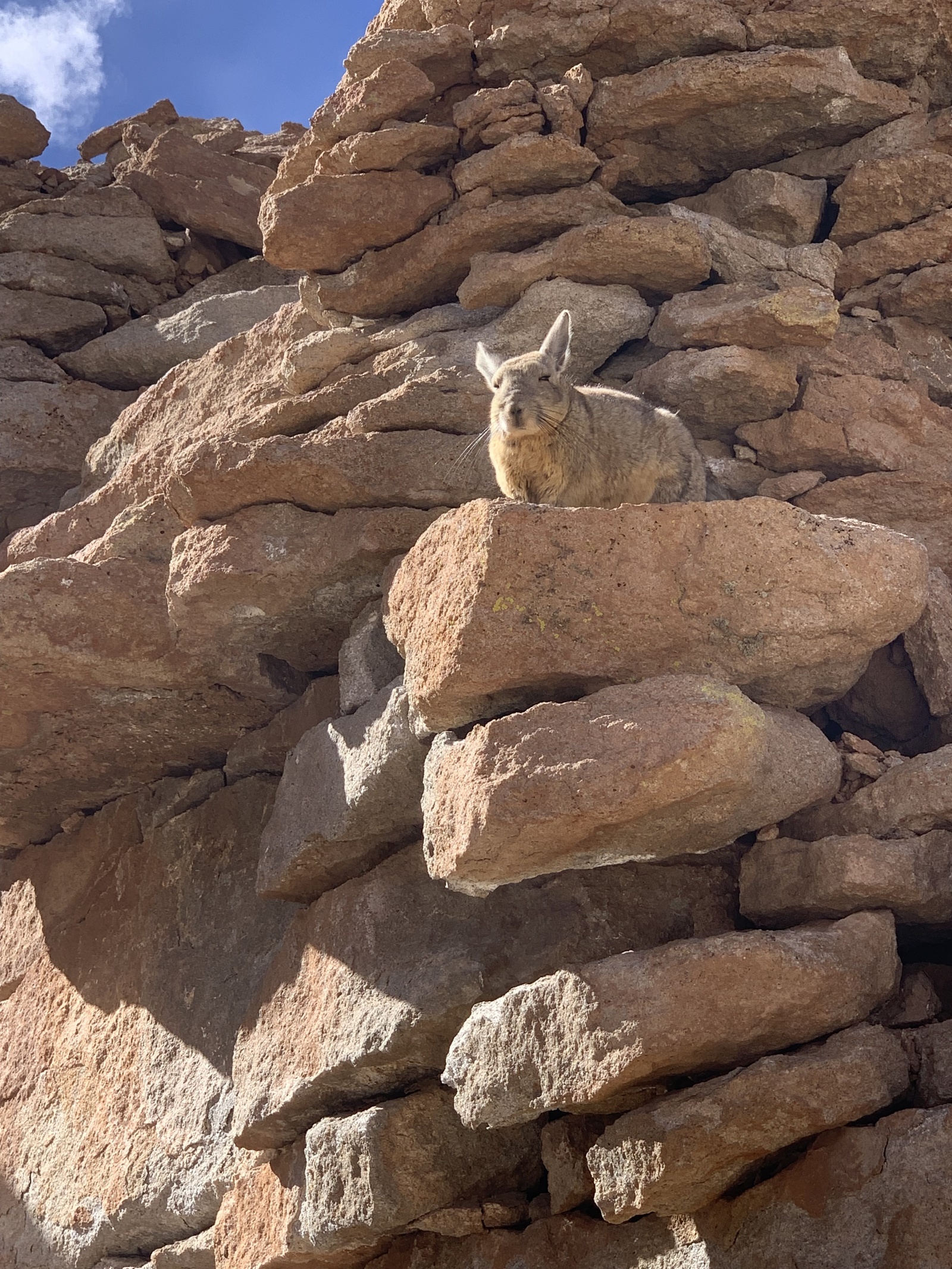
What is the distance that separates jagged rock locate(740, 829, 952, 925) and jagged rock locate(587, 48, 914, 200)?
4.15 meters

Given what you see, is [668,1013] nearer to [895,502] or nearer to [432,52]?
[895,502]

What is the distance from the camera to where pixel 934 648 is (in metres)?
5.91

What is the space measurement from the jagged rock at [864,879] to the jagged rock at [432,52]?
5.12 m

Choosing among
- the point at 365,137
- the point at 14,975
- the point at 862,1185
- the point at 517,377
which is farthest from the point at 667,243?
the point at 14,975

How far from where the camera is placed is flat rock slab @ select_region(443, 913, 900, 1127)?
14.9ft

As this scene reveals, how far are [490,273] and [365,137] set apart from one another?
1193 mm

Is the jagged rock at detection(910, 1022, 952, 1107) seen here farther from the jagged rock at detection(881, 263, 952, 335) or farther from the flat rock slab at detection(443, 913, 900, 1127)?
the jagged rock at detection(881, 263, 952, 335)

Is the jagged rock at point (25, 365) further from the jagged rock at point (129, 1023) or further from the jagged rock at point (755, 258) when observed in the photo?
the jagged rock at point (755, 258)

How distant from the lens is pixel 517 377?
5.98m

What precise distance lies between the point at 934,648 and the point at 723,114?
340cm

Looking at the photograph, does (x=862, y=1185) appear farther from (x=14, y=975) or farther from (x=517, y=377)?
(x=14, y=975)

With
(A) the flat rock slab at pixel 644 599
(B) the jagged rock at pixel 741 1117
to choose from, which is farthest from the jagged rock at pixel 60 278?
(B) the jagged rock at pixel 741 1117

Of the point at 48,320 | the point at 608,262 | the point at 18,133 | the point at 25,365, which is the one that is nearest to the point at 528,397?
the point at 608,262

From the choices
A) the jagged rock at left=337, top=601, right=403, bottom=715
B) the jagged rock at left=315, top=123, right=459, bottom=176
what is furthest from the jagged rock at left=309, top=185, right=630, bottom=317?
the jagged rock at left=337, top=601, right=403, bottom=715
